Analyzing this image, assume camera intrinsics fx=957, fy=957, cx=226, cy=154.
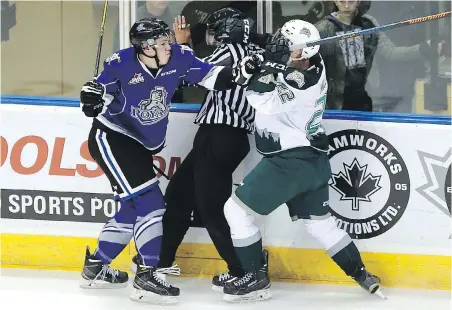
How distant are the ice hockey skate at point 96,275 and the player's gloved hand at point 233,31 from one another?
1.07 m

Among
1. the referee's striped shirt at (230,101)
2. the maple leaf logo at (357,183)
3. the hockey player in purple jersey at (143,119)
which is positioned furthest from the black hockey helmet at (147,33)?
the maple leaf logo at (357,183)

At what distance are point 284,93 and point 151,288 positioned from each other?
96 centimetres

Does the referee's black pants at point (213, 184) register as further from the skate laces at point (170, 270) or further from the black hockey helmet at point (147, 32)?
the black hockey helmet at point (147, 32)

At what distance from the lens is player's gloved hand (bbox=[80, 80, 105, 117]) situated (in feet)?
12.1

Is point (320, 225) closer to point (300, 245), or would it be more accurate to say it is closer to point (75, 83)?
point (300, 245)

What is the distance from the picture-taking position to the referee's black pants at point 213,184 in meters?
3.94

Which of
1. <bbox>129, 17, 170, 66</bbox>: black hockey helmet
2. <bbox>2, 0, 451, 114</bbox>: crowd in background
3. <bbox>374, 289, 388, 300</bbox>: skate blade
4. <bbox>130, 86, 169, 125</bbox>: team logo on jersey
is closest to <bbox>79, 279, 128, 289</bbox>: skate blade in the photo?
<bbox>130, 86, 169, 125</bbox>: team logo on jersey

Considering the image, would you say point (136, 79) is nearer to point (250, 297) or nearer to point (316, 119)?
point (316, 119)

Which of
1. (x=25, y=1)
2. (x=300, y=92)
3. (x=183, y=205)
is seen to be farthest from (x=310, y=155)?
(x=25, y=1)

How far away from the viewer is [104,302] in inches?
154

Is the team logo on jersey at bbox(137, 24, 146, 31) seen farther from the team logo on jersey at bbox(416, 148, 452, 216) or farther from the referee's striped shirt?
the team logo on jersey at bbox(416, 148, 452, 216)

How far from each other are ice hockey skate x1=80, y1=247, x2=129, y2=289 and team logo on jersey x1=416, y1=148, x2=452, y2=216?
1355 mm

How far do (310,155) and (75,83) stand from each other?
3.85 ft

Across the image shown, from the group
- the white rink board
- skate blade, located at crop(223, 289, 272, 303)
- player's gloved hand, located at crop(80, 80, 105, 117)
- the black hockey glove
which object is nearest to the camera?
the black hockey glove
